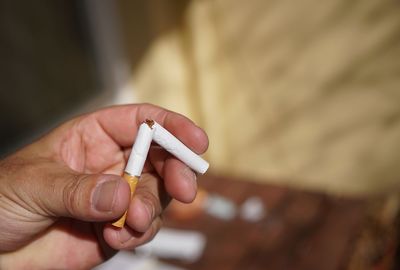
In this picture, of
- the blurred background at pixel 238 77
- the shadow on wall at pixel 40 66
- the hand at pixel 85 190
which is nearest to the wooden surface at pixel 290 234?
the blurred background at pixel 238 77

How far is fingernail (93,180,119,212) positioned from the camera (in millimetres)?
618

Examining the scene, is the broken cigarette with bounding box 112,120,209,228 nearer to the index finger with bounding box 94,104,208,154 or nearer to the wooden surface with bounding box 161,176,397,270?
the index finger with bounding box 94,104,208,154

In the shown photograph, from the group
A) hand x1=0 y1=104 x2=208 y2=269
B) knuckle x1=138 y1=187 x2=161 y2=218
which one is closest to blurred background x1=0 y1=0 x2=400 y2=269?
hand x1=0 y1=104 x2=208 y2=269

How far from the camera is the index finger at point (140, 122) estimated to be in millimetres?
710

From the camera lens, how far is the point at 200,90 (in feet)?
7.47

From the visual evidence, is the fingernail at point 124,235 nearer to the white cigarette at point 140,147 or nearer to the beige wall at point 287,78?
the white cigarette at point 140,147

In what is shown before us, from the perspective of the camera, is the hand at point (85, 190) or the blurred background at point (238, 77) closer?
the hand at point (85, 190)

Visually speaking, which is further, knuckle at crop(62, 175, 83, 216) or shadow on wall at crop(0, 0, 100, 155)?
shadow on wall at crop(0, 0, 100, 155)

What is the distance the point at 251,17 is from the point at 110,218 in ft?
5.51

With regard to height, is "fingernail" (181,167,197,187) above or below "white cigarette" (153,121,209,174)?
below

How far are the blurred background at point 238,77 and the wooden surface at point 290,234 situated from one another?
0.21 feet

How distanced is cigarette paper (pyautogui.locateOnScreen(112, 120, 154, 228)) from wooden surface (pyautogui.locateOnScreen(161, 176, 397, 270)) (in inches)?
24.4

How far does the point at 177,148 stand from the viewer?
681mm

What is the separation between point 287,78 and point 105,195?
1.70 meters
